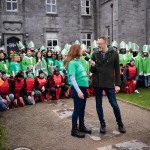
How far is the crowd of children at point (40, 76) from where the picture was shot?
859 centimetres

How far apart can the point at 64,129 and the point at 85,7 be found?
62.9 ft

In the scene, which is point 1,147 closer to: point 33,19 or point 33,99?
point 33,99

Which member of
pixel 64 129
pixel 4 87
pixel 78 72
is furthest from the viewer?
pixel 4 87

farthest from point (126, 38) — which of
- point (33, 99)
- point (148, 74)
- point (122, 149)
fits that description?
point (122, 149)

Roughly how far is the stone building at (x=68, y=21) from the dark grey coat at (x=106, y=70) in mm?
15506

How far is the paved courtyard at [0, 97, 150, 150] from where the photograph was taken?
16.3 feet

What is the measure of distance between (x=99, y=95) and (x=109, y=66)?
2.22 ft

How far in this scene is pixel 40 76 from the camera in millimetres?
9586

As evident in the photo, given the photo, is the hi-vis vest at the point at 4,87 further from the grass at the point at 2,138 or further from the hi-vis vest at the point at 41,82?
the grass at the point at 2,138

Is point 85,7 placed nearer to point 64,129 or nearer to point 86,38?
point 86,38

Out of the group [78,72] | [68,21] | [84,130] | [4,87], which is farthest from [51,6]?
[84,130]

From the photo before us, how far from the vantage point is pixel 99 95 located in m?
5.54

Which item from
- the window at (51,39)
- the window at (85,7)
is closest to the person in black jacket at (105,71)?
the window at (51,39)

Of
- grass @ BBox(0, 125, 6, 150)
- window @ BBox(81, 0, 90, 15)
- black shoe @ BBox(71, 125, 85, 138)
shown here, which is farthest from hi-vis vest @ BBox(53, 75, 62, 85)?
window @ BBox(81, 0, 90, 15)
